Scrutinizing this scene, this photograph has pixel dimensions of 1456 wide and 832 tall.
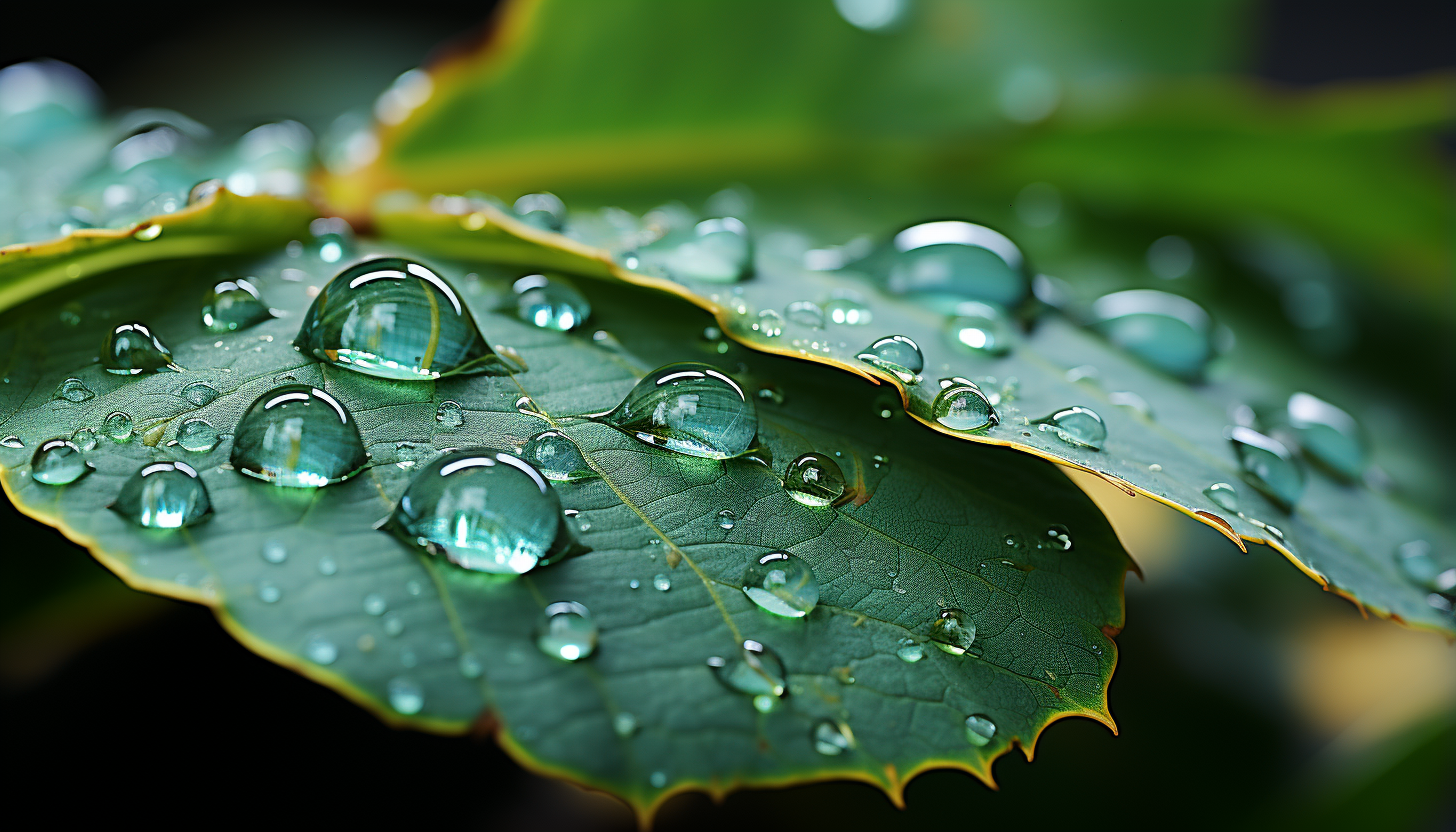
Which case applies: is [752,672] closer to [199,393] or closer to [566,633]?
[566,633]

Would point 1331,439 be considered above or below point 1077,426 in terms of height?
below

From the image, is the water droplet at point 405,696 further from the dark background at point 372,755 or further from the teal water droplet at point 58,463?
the dark background at point 372,755

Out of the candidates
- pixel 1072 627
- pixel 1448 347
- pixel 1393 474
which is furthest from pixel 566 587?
pixel 1448 347

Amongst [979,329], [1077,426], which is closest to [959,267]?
[979,329]

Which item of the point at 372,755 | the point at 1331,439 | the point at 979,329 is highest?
the point at 979,329

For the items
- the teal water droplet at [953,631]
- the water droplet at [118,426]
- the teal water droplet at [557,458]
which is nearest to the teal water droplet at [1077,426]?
the teal water droplet at [953,631]

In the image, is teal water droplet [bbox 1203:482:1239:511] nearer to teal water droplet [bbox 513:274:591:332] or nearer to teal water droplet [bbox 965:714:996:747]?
teal water droplet [bbox 965:714:996:747]

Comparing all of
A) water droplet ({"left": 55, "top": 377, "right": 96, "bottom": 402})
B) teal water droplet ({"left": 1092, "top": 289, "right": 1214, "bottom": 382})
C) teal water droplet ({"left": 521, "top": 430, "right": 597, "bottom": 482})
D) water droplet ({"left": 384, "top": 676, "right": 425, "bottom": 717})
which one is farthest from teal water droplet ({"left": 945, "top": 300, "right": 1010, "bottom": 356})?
water droplet ({"left": 55, "top": 377, "right": 96, "bottom": 402})

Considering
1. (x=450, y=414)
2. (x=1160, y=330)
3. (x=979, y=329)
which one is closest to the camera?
(x=450, y=414)
